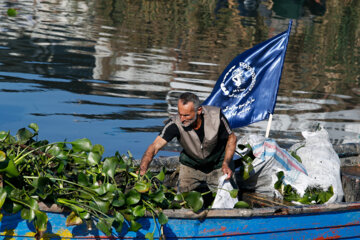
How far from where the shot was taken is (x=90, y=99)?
13.4 metres

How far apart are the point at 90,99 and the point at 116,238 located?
26.1 feet

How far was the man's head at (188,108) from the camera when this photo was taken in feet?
20.6

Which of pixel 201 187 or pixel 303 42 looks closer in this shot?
pixel 201 187

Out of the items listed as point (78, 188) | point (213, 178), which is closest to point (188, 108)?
point (213, 178)

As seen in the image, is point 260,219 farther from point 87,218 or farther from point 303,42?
point 303,42

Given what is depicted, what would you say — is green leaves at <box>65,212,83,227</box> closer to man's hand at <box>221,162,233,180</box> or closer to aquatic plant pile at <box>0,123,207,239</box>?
aquatic plant pile at <box>0,123,207,239</box>

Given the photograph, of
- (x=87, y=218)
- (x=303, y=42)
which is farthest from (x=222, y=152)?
(x=303, y=42)

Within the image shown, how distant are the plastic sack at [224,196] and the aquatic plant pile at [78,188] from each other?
500 millimetres

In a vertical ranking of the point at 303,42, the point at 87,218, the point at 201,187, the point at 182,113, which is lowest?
the point at 303,42

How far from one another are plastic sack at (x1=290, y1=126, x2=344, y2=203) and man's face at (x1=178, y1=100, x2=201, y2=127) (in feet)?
5.89

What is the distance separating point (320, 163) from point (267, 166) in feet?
2.39

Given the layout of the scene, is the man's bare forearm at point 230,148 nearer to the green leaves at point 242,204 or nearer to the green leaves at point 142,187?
the green leaves at point 242,204

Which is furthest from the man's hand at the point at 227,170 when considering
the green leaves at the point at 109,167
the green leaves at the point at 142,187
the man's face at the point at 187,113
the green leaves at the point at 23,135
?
the green leaves at the point at 23,135

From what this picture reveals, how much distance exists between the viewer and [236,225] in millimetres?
6109
